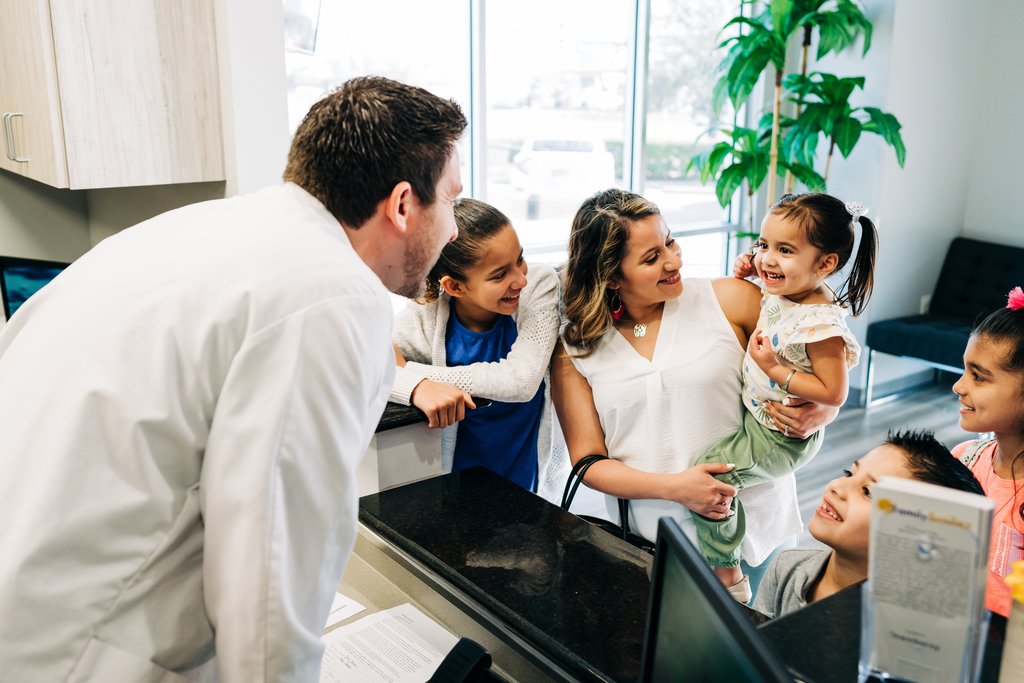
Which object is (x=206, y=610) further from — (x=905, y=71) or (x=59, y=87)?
(x=905, y=71)

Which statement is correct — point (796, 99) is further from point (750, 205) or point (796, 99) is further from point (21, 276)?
point (21, 276)

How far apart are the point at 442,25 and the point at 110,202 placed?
162cm

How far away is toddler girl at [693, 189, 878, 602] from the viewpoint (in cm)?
169

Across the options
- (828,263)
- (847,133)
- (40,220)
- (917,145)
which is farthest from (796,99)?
(40,220)

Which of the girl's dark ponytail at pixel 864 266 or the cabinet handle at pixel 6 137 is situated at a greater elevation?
the cabinet handle at pixel 6 137

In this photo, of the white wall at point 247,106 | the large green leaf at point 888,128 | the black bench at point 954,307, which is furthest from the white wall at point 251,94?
the black bench at point 954,307

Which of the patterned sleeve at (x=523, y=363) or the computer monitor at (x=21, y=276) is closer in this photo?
the patterned sleeve at (x=523, y=363)

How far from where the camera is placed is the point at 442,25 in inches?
151

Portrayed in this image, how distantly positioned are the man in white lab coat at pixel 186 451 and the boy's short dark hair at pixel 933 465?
72 centimetres

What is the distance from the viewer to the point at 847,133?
427 cm

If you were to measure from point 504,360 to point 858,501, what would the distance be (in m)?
0.73

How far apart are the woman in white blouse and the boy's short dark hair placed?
48 cm

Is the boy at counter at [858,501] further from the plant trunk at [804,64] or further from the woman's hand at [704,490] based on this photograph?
the plant trunk at [804,64]

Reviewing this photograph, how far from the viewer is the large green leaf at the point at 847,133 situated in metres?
4.27
